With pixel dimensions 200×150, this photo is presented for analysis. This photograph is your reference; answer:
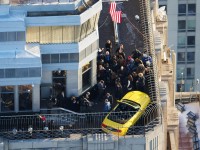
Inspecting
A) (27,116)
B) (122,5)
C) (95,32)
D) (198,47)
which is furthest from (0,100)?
(198,47)

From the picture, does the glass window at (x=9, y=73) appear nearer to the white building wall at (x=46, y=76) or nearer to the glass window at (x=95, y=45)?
the white building wall at (x=46, y=76)

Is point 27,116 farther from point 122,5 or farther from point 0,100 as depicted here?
point 122,5

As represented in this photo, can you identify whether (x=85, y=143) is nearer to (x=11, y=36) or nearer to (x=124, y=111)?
(x=124, y=111)

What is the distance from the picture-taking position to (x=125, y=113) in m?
112

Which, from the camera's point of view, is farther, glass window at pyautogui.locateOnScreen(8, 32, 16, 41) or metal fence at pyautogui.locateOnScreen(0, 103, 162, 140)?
glass window at pyautogui.locateOnScreen(8, 32, 16, 41)

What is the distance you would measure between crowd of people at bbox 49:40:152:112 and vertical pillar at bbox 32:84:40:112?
2043 millimetres

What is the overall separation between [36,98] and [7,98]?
2.44 meters

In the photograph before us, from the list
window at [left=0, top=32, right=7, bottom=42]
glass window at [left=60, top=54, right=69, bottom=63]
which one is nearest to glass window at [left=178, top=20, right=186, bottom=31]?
glass window at [left=60, top=54, right=69, bottom=63]

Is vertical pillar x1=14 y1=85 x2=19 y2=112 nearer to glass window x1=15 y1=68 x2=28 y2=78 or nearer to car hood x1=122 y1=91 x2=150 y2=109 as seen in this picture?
glass window x1=15 y1=68 x2=28 y2=78

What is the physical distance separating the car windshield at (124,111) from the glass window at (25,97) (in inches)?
281

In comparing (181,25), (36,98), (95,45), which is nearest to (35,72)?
(36,98)

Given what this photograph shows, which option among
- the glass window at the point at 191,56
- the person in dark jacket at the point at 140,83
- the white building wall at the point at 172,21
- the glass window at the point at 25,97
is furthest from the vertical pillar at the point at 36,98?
the glass window at the point at 191,56

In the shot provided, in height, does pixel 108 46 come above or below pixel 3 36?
below

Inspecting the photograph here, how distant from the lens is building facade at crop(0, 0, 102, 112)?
111438mm
